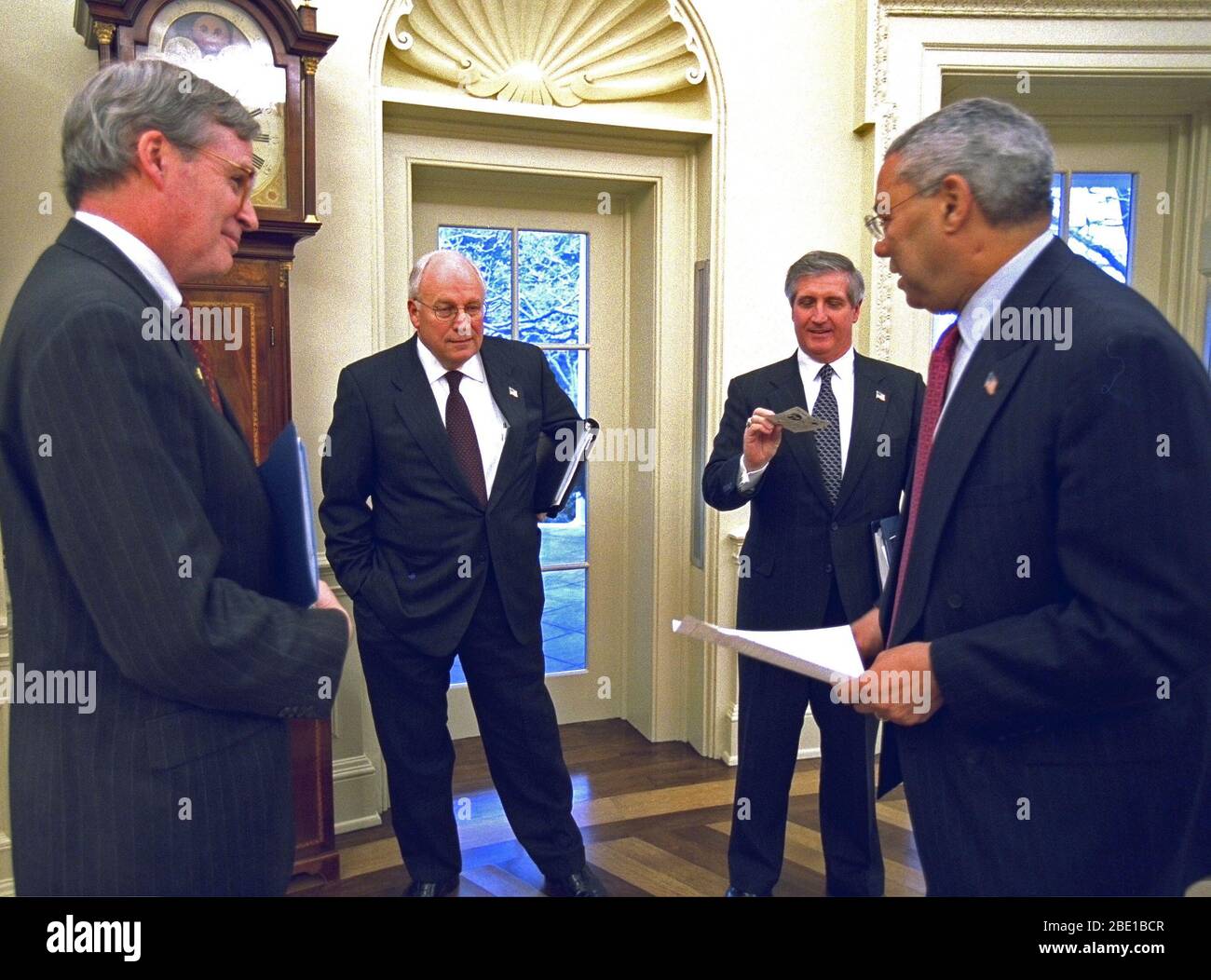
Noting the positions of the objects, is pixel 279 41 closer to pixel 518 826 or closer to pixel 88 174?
pixel 88 174

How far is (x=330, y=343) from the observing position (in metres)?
3.18

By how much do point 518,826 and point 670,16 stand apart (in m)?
2.71

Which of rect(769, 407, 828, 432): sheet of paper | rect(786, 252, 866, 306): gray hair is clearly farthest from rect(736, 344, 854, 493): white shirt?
rect(769, 407, 828, 432): sheet of paper

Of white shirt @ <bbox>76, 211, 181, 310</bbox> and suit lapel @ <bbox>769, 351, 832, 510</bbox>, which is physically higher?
white shirt @ <bbox>76, 211, 181, 310</bbox>

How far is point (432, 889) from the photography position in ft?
8.75

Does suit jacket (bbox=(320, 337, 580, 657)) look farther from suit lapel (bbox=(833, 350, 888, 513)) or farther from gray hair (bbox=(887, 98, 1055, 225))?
gray hair (bbox=(887, 98, 1055, 225))

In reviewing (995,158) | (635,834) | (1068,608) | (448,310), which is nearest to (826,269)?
(448,310)

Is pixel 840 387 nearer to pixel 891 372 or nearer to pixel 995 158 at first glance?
pixel 891 372

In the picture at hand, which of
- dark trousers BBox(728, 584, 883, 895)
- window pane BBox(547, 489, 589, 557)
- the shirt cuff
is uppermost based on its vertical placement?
the shirt cuff

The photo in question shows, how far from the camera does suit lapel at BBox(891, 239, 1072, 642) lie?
1.22 meters

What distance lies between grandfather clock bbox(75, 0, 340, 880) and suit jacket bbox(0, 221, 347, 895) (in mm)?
1461

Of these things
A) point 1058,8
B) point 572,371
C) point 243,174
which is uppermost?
point 1058,8

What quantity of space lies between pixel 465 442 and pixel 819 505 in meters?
0.89

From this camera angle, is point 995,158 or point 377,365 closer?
point 995,158
